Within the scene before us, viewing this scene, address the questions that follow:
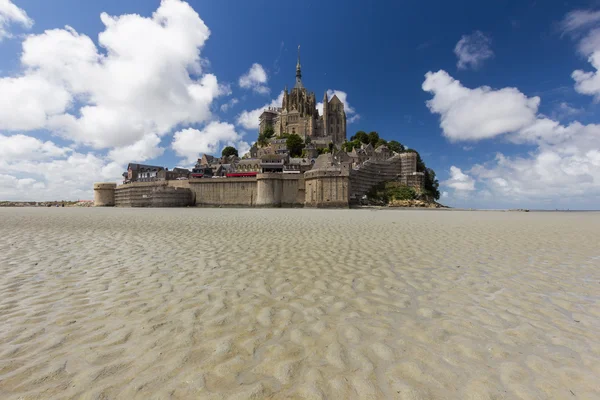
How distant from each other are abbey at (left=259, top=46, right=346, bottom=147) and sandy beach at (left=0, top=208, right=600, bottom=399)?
89.8m

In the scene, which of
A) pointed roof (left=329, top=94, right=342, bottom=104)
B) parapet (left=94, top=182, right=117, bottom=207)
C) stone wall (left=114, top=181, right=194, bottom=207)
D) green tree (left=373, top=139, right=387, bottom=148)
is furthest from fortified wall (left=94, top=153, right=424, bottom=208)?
pointed roof (left=329, top=94, right=342, bottom=104)

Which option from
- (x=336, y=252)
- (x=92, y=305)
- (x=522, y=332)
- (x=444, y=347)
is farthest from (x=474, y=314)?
(x=92, y=305)

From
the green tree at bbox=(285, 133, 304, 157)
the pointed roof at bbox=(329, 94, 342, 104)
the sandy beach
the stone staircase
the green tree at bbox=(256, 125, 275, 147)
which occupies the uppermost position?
the pointed roof at bbox=(329, 94, 342, 104)

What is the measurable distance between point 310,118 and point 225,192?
53.6 meters

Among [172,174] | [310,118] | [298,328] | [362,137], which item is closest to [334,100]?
[310,118]

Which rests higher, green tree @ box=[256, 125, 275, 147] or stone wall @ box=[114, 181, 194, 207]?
green tree @ box=[256, 125, 275, 147]

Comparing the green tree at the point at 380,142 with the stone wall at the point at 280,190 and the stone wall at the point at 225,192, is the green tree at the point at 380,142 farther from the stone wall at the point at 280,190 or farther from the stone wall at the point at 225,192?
the stone wall at the point at 225,192

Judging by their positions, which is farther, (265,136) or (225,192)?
(265,136)

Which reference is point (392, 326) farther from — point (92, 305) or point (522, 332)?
point (92, 305)

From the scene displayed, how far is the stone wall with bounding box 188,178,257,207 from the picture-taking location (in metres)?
53.4

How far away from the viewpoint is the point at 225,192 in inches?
2148

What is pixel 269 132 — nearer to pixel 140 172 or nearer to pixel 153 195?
pixel 140 172

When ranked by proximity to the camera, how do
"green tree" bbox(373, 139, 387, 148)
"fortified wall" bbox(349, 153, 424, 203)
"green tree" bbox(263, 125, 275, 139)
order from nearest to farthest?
"fortified wall" bbox(349, 153, 424, 203) < "green tree" bbox(373, 139, 387, 148) < "green tree" bbox(263, 125, 275, 139)

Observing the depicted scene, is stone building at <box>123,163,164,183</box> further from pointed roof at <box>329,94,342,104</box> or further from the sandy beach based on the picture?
the sandy beach
